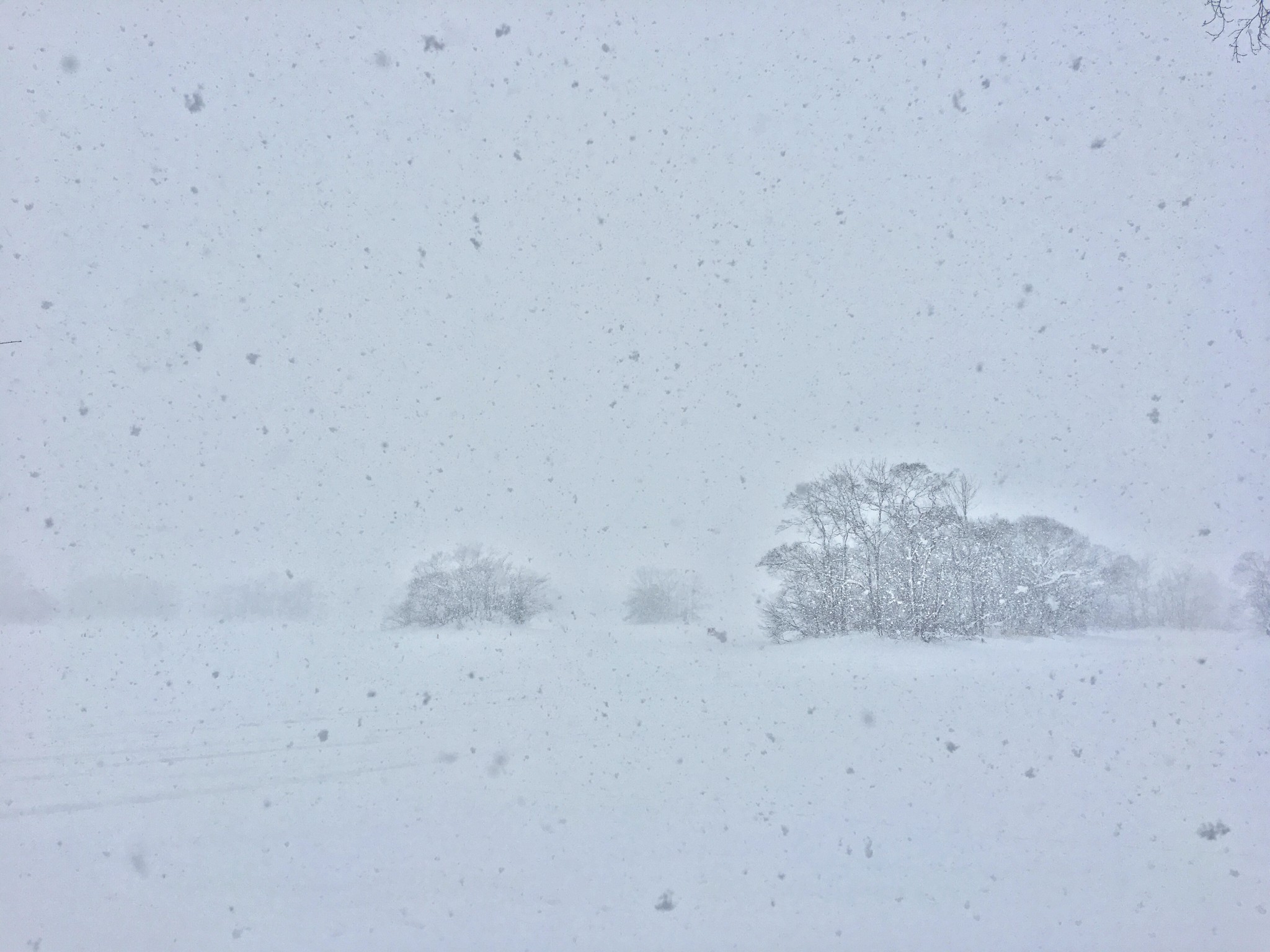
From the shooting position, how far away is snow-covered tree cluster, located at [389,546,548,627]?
40.2ft

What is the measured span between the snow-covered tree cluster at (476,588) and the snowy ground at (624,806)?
3.49 m

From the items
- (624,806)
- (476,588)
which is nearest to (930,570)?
(476,588)

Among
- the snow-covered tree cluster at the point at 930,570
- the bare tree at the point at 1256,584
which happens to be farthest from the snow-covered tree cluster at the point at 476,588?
the bare tree at the point at 1256,584

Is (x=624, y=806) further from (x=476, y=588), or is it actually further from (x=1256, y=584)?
(x=1256, y=584)

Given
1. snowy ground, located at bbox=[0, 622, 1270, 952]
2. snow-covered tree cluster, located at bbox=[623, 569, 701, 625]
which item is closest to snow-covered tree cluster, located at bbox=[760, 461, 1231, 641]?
snow-covered tree cluster, located at bbox=[623, 569, 701, 625]

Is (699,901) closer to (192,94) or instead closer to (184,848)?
(184,848)

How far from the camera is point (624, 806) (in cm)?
546

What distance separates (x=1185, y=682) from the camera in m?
7.50

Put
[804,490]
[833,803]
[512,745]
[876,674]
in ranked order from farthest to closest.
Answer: [804,490], [876,674], [512,745], [833,803]

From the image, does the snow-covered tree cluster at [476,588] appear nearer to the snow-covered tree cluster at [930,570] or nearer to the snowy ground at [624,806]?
the snowy ground at [624,806]

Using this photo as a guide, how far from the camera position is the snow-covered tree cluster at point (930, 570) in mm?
12555

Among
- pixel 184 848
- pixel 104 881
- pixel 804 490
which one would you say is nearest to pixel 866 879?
pixel 184 848

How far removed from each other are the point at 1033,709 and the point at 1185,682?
67.3 inches

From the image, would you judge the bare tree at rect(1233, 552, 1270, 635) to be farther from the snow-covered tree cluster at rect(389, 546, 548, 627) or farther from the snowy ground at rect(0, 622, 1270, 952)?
the snow-covered tree cluster at rect(389, 546, 548, 627)
